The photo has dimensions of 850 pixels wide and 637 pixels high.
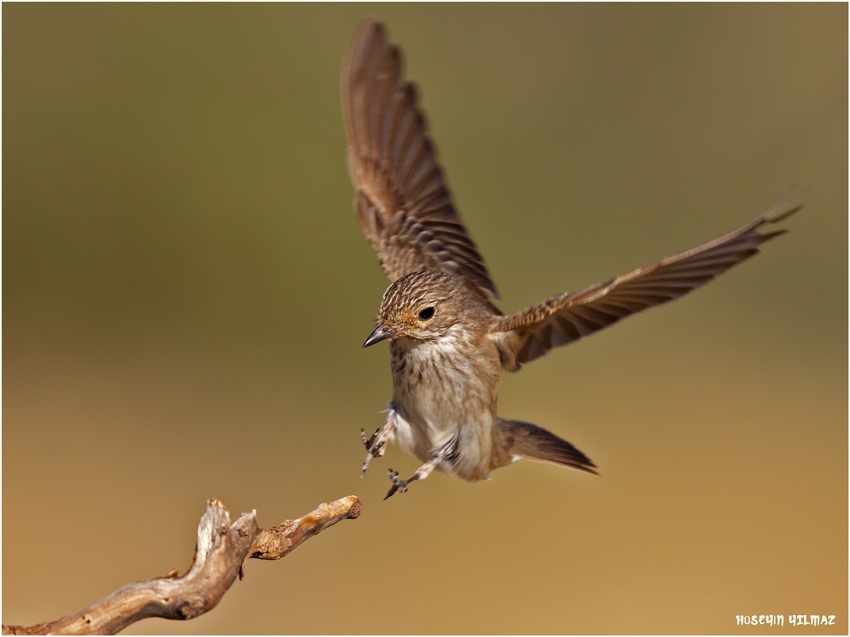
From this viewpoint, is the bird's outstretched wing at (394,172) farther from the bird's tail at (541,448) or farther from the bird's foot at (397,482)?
the bird's foot at (397,482)

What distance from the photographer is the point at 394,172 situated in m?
8.26

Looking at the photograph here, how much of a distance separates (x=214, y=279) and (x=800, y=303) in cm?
860

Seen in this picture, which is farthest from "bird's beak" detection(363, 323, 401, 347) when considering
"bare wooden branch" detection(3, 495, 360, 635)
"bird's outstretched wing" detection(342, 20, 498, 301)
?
"bare wooden branch" detection(3, 495, 360, 635)

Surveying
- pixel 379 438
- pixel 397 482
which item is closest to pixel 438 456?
pixel 379 438

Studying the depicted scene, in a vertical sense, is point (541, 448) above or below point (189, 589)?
above

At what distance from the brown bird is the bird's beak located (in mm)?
11

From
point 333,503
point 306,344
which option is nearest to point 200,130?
point 306,344

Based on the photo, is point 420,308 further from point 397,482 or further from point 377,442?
Answer: point 397,482

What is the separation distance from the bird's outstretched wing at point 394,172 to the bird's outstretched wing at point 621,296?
2.89 ft

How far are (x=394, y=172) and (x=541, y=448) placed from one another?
2347mm

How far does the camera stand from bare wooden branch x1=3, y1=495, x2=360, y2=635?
4.46 m

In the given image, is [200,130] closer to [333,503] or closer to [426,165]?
[426,165]

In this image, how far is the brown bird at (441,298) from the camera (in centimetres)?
635

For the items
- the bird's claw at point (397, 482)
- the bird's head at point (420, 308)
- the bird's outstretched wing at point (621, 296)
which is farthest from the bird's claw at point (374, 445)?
the bird's outstretched wing at point (621, 296)
